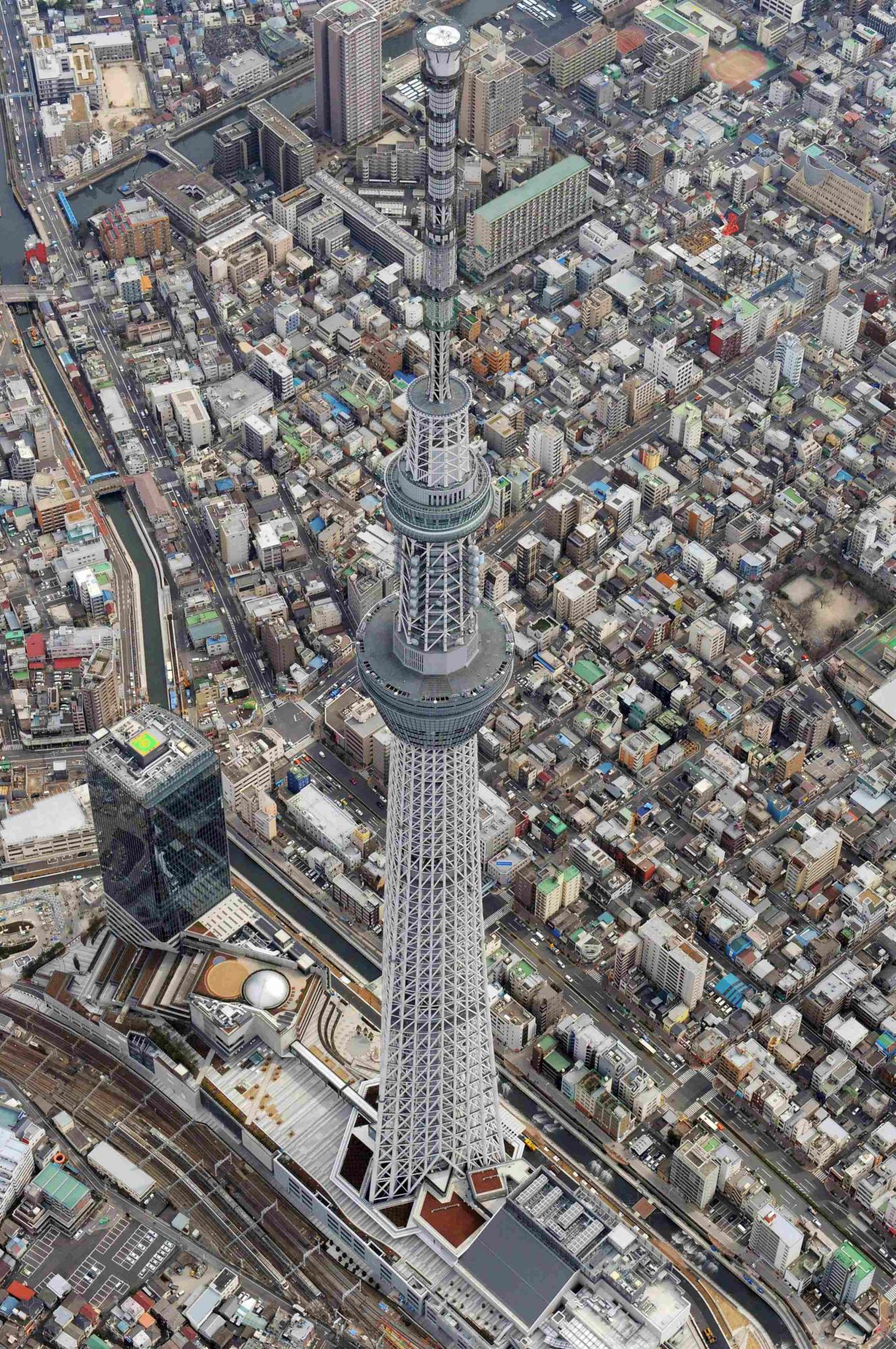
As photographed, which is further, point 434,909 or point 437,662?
point 434,909

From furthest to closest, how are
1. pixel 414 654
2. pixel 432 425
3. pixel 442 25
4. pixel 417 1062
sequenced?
pixel 417 1062
pixel 414 654
pixel 432 425
pixel 442 25

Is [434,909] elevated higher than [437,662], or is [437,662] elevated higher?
[437,662]

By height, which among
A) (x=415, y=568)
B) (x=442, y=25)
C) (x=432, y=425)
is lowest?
(x=415, y=568)

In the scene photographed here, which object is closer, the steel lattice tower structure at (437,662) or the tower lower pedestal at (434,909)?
the steel lattice tower structure at (437,662)

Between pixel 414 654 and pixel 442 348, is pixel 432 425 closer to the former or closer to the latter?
pixel 442 348

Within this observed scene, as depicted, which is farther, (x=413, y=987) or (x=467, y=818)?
(x=413, y=987)

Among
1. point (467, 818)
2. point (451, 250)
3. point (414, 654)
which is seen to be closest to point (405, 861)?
point (467, 818)

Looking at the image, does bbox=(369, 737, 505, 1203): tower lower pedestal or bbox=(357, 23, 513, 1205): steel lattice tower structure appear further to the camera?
bbox=(369, 737, 505, 1203): tower lower pedestal

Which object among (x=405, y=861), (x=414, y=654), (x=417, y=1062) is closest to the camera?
(x=414, y=654)
